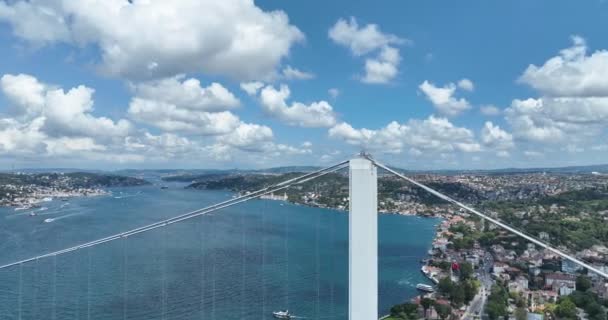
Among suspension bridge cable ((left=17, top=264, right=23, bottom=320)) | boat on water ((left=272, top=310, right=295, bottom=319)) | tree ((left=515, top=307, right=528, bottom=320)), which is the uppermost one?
suspension bridge cable ((left=17, top=264, right=23, bottom=320))

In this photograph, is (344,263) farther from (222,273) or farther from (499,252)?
(499,252)

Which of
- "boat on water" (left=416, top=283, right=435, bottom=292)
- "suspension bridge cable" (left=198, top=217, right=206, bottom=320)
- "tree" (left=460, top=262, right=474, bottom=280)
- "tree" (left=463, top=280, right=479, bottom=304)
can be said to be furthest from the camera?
"tree" (left=460, top=262, right=474, bottom=280)

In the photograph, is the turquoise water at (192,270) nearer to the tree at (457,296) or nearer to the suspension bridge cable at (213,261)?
the suspension bridge cable at (213,261)

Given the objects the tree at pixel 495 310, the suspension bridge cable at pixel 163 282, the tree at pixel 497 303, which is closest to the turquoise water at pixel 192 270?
the suspension bridge cable at pixel 163 282

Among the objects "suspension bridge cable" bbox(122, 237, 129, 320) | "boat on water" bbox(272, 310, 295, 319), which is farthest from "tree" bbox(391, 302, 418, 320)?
"suspension bridge cable" bbox(122, 237, 129, 320)

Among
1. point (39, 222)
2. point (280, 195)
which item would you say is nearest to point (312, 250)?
point (39, 222)

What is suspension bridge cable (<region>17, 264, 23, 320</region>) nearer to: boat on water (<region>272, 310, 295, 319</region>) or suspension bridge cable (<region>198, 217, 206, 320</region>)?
suspension bridge cable (<region>198, 217, 206, 320</region>)
